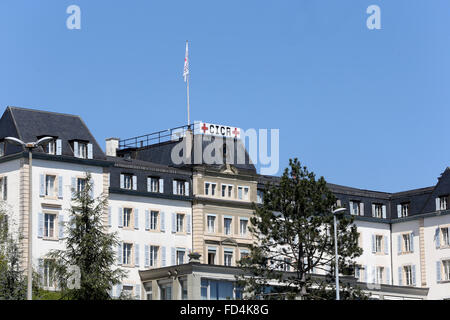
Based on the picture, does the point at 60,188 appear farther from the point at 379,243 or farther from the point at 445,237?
the point at 445,237

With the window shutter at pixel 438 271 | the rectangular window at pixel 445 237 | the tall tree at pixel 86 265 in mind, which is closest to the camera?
the tall tree at pixel 86 265

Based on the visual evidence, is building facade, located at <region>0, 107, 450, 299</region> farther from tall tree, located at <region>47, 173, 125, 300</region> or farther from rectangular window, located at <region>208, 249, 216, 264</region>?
tall tree, located at <region>47, 173, 125, 300</region>

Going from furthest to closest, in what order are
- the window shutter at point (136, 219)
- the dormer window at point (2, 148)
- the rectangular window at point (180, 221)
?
A: the rectangular window at point (180, 221)
the window shutter at point (136, 219)
the dormer window at point (2, 148)

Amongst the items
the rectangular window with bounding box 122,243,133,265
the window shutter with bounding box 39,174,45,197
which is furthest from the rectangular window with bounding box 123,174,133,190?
the window shutter with bounding box 39,174,45,197

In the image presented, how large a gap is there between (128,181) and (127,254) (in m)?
6.93

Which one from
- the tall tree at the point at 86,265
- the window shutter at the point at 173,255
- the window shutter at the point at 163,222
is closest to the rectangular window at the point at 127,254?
the window shutter at the point at 163,222

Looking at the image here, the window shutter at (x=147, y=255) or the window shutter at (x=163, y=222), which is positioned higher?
the window shutter at (x=163, y=222)

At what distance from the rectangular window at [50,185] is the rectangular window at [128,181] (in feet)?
27.4

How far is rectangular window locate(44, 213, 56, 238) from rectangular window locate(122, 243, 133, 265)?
8395mm

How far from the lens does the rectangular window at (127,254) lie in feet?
319

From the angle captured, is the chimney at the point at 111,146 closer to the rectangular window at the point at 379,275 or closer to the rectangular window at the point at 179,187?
the rectangular window at the point at 179,187
